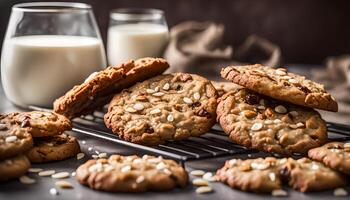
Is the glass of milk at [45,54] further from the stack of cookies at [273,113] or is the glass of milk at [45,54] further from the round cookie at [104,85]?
the stack of cookies at [273,113]

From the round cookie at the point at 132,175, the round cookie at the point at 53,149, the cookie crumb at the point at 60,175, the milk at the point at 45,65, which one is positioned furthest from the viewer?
the milk at the point at 45,65

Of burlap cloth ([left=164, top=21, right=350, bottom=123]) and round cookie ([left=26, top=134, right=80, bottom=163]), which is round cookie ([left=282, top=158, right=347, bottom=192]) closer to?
round cookie ([left=26, top=134, right=80, bottom=163])

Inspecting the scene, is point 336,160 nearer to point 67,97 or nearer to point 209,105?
point 209,105

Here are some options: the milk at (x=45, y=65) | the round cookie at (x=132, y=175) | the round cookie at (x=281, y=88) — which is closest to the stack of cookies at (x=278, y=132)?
the round cookie at (x=281, y=88)

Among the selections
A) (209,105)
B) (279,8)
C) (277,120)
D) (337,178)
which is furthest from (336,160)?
(279,8)

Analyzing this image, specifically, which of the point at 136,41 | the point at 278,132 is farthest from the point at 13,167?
the point at 136,41

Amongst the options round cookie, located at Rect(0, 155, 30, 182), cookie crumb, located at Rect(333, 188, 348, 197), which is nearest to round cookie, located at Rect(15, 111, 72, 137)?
round cookie, located at Rect(0, 155, 30, 182)

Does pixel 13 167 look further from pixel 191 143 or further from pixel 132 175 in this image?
pixel 191 143
